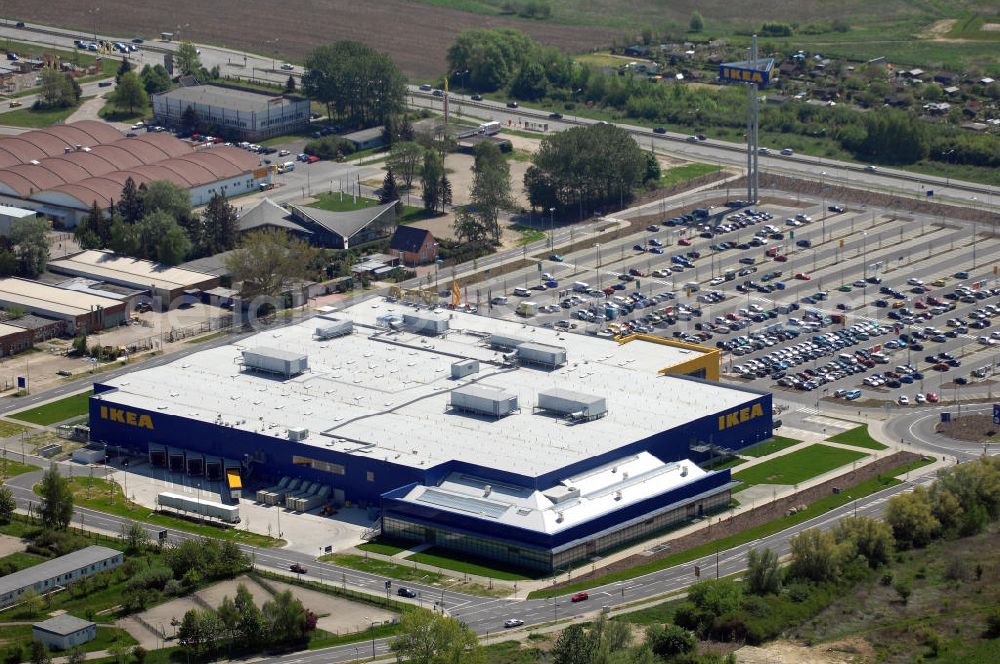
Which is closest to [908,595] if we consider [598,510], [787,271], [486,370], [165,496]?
[598,510]

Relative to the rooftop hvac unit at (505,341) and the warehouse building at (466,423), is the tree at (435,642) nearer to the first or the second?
the warehouse building at (466,423)

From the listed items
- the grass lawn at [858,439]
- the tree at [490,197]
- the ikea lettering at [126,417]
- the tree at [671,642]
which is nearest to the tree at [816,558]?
the tree at [671,642]

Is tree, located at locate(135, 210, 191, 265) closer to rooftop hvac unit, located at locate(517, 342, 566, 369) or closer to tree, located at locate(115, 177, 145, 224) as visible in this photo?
tree, located at locate(115, 177, 145, 224)

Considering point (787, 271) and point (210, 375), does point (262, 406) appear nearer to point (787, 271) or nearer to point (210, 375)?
point (210, 375)

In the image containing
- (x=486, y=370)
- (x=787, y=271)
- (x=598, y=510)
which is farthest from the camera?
(x=787, y=271)

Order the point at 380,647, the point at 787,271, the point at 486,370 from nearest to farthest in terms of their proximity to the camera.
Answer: the point at 380,647
the point at 486,370
the point at 787,271

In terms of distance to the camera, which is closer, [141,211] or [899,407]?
[899,407]

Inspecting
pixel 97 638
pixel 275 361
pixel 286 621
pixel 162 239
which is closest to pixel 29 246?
pixel 162 239

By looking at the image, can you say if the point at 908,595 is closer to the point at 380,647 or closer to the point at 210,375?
the point at 380,647

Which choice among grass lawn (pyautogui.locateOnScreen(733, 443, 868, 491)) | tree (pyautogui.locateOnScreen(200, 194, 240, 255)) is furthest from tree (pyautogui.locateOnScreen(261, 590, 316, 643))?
tree (pyautogui.locateOnScreen(200, 194, 240, 255))
